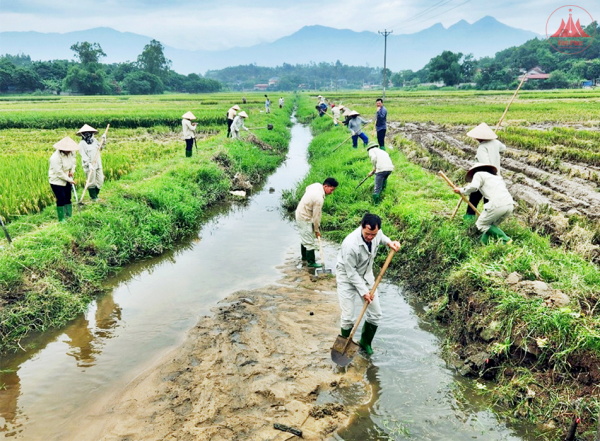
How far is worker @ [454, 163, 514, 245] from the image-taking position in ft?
21.0

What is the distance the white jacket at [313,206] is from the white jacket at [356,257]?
252 cm

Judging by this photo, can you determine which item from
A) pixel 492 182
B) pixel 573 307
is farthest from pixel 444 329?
pixel 492 182

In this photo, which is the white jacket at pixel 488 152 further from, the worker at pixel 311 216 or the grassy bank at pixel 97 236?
the grassy bank at pixel 97 236

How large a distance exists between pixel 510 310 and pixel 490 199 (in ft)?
6.80

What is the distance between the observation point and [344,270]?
5355mm

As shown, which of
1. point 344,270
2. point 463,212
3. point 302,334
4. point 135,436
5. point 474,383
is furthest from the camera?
point 463,212

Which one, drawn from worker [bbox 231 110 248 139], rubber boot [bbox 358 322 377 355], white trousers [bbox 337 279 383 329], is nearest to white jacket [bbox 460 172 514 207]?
white trousers [bbox 337 279 383 329]

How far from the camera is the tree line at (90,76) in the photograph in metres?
69.2

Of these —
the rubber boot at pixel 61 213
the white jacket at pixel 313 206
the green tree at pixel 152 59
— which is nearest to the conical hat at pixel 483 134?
the white jacket at pixel 313 206

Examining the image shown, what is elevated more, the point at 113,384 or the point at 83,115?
the point at 83,115

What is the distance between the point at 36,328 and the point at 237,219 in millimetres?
6452

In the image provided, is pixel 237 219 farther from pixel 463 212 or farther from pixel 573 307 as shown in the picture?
pixel 573 307

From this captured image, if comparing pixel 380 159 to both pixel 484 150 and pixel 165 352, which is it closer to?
pixel 484 150

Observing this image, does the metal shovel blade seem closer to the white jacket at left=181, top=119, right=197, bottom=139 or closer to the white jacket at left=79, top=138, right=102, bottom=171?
the white jacket at left=79, top=138, right=102, bottom=171
